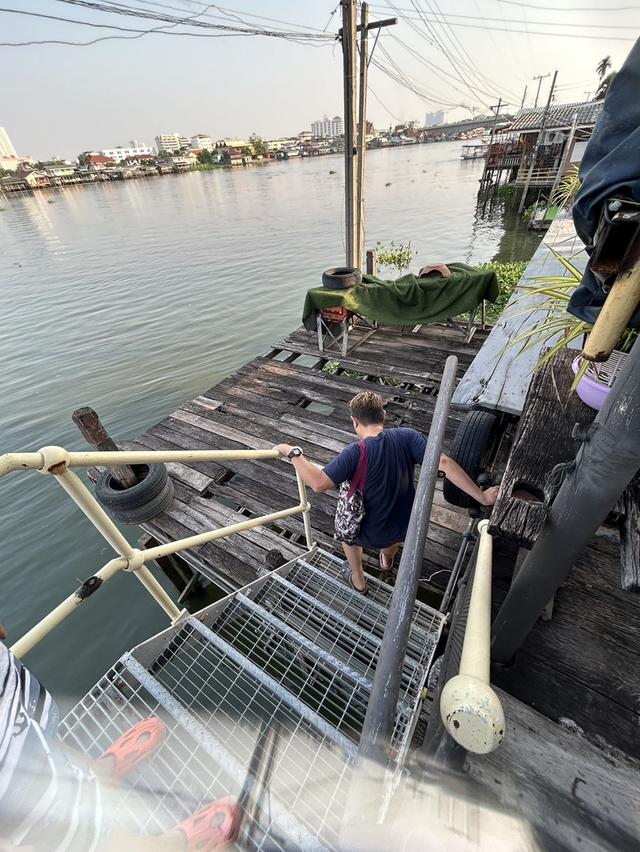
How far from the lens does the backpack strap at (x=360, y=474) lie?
8.58 ft

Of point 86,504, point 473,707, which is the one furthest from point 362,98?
point 473,707

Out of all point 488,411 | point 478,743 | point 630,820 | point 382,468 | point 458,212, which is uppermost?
point 478,743

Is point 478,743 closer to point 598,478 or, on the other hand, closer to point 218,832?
point 598,478

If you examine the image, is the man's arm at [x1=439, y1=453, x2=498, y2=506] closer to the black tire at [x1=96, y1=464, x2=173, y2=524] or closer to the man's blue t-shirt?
the man's blue t-shirt

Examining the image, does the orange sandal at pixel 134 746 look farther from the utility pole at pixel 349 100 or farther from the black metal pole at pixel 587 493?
the utility pole at pixel 349 100

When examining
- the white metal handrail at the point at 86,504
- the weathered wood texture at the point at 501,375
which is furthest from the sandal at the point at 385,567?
the white metal handrail at the point at 86,504

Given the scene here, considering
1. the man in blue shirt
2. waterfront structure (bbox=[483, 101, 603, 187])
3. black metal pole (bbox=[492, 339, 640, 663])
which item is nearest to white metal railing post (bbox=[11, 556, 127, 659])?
the man in blue shirt

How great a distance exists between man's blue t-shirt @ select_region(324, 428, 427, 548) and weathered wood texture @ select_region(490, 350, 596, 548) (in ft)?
2.84

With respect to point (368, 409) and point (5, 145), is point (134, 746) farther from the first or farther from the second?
point (5, 145)

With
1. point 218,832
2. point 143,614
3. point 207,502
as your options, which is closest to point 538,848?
point 218,832

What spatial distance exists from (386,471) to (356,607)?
47.2 inches

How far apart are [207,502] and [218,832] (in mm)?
3653

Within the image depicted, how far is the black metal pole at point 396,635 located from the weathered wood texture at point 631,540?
573 millimetres

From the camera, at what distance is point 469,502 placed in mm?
3416
